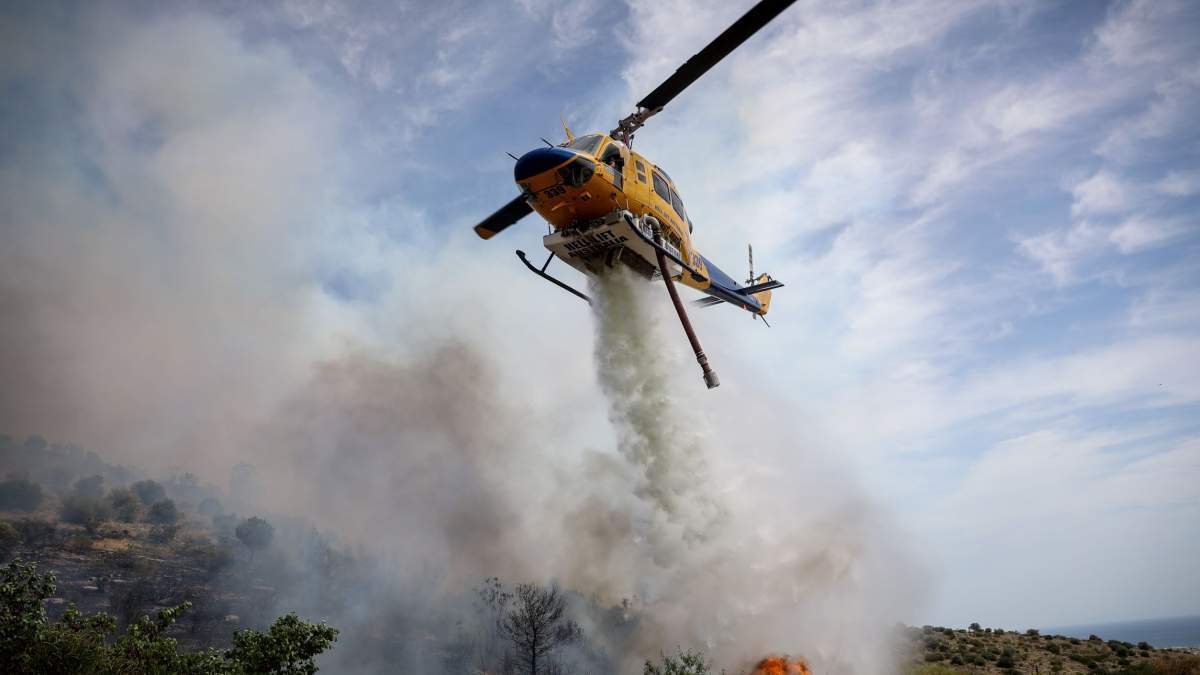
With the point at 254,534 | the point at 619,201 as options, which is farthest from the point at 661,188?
the point at 254,534

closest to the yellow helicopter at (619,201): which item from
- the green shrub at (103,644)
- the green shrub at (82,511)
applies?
the green shrub at (103,644)

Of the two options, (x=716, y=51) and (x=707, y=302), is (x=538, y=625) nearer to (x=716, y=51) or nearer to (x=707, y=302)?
(x=707, y=302)

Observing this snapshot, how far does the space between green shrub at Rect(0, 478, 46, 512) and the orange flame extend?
288ft

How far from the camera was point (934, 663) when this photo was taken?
103ft

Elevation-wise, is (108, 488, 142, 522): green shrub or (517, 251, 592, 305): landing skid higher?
(108, 488, 142, 522): green shrub

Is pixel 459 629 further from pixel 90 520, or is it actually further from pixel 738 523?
pixel 90 520

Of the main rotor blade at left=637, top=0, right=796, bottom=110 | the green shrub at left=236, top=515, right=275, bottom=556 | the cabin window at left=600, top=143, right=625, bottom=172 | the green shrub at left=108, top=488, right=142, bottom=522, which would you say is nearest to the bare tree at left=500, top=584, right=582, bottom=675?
the cabin window at left=600, top=143, right=625, bottom=172

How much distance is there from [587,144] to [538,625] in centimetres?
3532

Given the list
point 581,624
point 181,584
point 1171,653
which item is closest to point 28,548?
point 181,584

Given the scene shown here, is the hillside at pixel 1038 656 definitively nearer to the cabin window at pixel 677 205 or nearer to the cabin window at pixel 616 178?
the cabin window at pixel 677 205

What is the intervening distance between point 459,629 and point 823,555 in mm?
37405

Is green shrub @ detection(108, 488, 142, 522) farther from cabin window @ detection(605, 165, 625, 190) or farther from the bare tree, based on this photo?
cabin window @ detection(605, 165, 625, 190)

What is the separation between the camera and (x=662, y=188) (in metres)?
20.7

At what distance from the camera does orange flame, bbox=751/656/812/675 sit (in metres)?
25.6
